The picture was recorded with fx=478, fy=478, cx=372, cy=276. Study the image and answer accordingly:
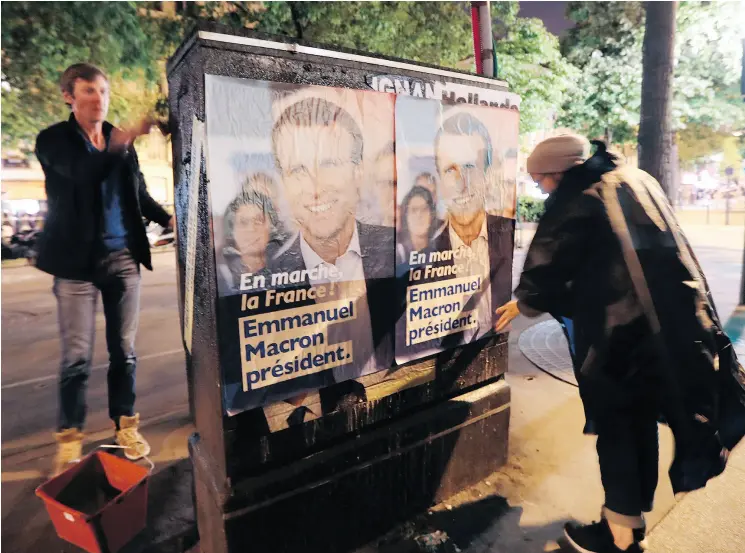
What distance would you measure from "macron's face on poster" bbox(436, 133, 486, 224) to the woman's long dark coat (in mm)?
486

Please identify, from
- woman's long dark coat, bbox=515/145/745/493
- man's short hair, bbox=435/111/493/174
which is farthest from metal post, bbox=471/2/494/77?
woman's long dark coat, bbox=515/145/745/493

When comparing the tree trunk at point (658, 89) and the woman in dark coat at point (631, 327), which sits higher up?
the tree trunk at point (658, 89)

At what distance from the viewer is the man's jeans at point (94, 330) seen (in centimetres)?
323

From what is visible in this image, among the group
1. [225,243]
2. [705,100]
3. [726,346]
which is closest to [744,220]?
[705,100]

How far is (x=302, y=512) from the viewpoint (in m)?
2.25

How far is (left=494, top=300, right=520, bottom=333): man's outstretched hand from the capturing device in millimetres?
2781

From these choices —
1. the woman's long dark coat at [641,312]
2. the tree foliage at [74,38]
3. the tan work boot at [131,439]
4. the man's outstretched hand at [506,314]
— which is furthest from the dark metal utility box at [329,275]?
the tree foliage at [74,38]

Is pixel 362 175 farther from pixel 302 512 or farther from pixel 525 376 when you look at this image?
pixel 525 376

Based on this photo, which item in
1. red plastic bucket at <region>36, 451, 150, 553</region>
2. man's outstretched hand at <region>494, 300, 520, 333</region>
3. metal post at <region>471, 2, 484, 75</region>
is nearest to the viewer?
red plastic bucket at <region>36, 451, 150, 553</region>

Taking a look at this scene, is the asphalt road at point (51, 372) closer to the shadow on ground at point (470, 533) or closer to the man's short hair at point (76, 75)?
the shadow on ground at point (470, 533)

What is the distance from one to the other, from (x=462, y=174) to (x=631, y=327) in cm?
115

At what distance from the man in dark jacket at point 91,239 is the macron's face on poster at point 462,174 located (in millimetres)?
2012

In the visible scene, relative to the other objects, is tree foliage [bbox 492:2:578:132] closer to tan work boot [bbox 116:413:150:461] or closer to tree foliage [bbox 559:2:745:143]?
tree foliage [bbox 559:2:745:143]

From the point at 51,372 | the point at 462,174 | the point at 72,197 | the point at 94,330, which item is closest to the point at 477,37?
the point at 462,174
